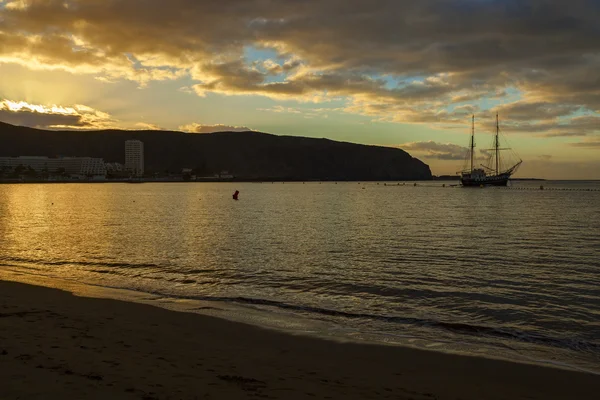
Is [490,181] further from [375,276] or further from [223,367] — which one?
[223,367]

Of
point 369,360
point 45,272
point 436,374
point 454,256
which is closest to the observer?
point 436,374

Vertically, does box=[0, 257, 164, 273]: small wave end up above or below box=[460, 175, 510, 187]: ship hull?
below

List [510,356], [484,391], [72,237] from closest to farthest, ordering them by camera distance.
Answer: [484,391] → [510,356] → [72,237]

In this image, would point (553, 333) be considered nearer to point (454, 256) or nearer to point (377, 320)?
point (377, 320)

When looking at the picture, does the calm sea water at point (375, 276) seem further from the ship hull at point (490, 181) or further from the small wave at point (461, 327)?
the ship hull at point (490, 181)

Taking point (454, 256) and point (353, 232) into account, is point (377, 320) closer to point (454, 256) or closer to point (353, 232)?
point (454, 256)

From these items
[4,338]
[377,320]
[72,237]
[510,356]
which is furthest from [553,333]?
[72,237]

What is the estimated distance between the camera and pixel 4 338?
378 inches

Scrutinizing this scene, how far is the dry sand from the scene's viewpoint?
730 centimetres

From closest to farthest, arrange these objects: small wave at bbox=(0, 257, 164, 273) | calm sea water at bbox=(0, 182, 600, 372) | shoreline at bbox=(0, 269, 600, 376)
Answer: shoreline at bbox=(0, 269, 600, 376)
calm sea water at bbox=(0, 182, 600, 372)
small wave at bbox=(0, 257, 164, 273)

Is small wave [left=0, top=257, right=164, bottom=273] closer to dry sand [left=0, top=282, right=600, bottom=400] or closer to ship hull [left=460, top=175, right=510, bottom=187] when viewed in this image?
dry sand [left=0, top=282, right=600, bottom=400]

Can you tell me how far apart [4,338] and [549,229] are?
40789 millimetres

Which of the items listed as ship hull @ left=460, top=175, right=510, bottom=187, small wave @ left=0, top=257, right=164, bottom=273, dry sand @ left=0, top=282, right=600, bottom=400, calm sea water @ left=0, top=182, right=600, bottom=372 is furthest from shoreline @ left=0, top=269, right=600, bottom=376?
ship hull @ left=460, top=175, right=510, bottom=187

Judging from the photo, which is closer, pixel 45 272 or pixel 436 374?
pixel 436 374
